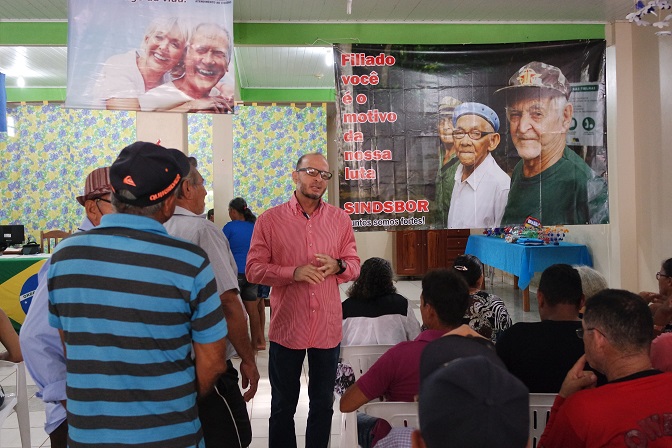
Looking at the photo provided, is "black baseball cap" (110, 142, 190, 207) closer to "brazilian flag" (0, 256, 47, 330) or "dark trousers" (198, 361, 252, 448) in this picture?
"dark trousers" (198, 361, 252, 448)

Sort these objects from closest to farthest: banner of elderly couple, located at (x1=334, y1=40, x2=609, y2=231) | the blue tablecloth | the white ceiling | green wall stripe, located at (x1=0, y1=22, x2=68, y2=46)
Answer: the white ceiling < banner of elderly couple, located at (x1=334, y1=40, x2=609, y2=231) < green wall stripe, located at (x1=0, y1=22, x2=68, y2=46) < the blue tablecloth

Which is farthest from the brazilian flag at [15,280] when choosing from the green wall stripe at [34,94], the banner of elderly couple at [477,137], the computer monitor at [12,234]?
the green wall stripe at [34,94]

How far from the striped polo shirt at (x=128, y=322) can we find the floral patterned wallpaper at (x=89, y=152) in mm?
8592

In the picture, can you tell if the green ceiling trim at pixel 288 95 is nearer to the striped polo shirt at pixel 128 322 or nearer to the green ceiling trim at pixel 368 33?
the green ceiling trim at pixel 368 33

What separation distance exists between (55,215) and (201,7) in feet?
24.4

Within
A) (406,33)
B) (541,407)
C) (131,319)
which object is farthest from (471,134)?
(131,319)

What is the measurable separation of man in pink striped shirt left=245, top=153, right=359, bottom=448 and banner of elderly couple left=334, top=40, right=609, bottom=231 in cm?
241

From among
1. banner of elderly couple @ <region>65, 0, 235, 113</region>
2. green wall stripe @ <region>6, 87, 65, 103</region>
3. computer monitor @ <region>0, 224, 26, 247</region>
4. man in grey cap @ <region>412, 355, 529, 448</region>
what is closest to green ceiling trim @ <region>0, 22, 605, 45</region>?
banner of elderly couple @ <region>65, 0, 235, 113</region>

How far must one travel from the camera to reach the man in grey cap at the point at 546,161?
5.82 m

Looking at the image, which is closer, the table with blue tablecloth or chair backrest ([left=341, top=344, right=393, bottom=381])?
chair backrest ([left=341, top=344, right=393, bottom=381])

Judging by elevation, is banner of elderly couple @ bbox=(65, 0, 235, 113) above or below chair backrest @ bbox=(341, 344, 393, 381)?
above

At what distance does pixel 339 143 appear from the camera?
18.8 ft

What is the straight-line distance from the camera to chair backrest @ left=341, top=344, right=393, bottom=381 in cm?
321

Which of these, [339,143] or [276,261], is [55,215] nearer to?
[339,143]
